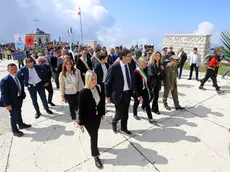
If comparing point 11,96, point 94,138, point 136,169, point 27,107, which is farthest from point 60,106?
point 136,169

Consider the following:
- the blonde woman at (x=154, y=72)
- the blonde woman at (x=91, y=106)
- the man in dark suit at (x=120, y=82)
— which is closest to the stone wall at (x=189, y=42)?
the blonde woman at (x=154, y=72)

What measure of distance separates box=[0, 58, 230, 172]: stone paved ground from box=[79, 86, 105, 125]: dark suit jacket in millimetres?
865

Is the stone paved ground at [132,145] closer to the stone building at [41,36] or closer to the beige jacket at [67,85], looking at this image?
the beige jacket at [67,85]

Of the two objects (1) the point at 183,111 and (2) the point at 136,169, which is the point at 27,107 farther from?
(1) the point at 183,111

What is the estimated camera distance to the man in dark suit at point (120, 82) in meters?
3.13

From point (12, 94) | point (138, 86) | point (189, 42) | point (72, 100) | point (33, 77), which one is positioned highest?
point (189, 42)

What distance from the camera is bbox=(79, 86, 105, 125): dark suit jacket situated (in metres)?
2.38

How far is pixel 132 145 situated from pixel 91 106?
138cm

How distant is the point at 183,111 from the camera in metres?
4.69

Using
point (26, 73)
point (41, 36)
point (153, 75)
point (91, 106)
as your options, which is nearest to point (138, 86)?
point (153, 75)

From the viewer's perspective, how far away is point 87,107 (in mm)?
2467

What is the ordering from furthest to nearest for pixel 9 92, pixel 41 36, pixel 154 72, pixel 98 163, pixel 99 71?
pixel 41 36 → pixel 99 71 → pixel 154 72 → pixel 9 92 → pixel 98 163

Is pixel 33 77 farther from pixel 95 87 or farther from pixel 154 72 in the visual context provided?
pixel 154 72

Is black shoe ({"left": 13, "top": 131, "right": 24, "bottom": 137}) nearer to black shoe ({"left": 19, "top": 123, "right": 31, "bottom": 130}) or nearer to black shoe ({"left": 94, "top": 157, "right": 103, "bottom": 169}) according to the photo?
black shoe ({"left": 19, "top": 123, "right": 31, "bottom": 130})
